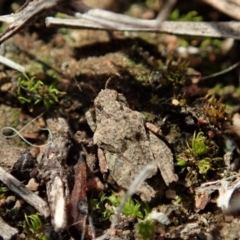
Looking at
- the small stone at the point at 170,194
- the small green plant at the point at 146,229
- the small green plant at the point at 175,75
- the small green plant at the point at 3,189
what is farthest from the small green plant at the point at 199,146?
the small green plant at the point at 3,189

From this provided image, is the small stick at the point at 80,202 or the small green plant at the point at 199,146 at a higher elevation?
the small green plant at the point at 199,146

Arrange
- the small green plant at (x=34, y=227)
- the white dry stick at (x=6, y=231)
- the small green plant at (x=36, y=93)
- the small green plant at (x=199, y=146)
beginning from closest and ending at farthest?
the white dry stick at (x=6, y=231), the small green plant at (x=34, y=227), the small green plant at (x=199, y=146), the small green plant at (x=36, y=93)

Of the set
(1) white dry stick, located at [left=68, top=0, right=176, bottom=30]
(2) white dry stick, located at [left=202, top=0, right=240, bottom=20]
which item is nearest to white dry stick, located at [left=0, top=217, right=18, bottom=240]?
(1) white dry stick, located at [left=68, top=0, right=176, bottom=30]

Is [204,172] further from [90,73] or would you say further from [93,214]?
[90,73]

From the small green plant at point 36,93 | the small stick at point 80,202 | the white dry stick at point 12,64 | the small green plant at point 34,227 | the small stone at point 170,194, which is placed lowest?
the small green plant at point 34,227

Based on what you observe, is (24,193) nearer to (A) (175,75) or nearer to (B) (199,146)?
(B) (199,146)

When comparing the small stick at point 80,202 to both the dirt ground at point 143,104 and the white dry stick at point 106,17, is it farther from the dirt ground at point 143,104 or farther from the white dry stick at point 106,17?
the white dry stick at point 106,17

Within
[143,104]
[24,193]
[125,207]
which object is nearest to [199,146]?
[143,104]
